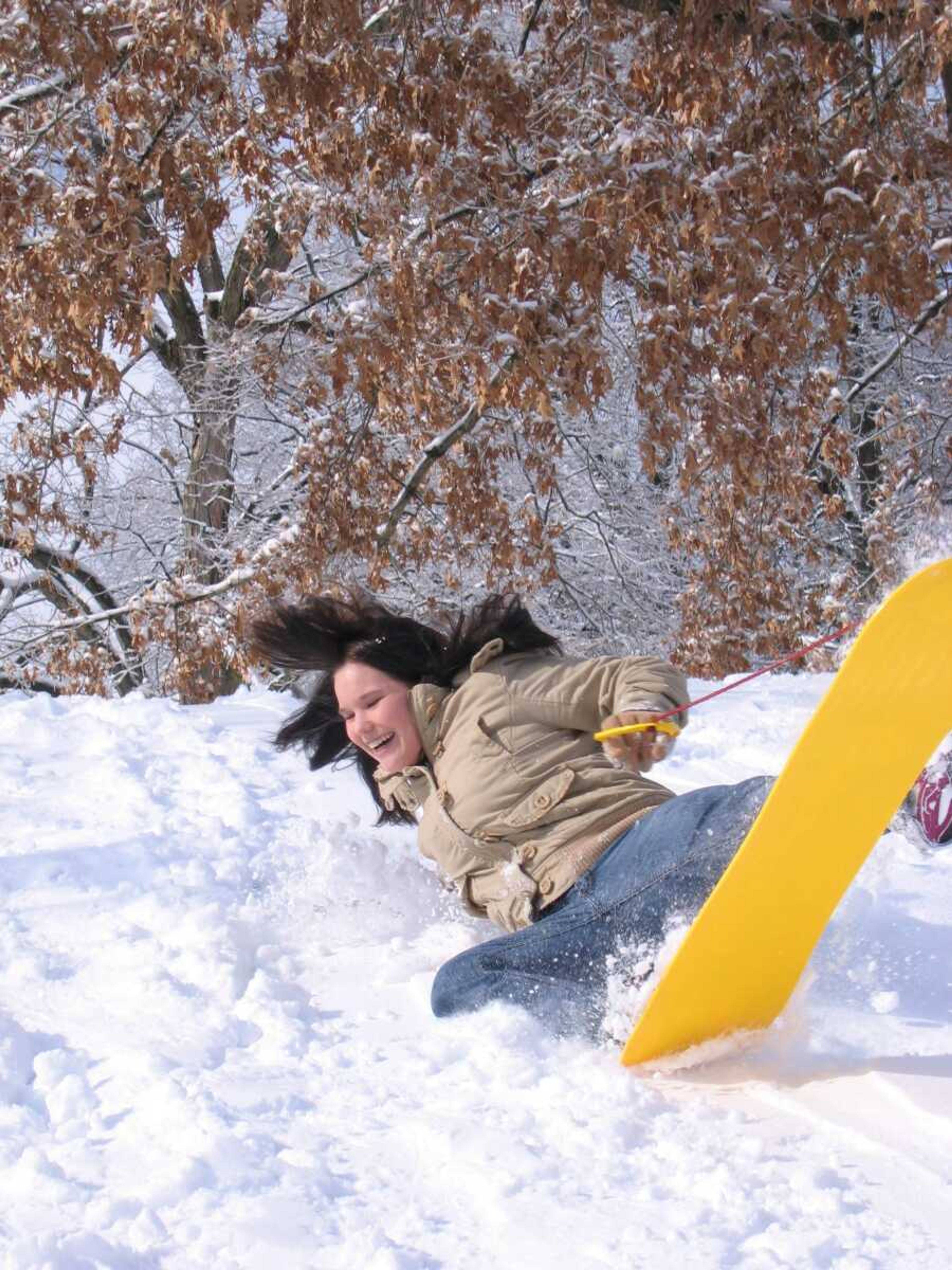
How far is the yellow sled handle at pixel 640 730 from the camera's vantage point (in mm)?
2455

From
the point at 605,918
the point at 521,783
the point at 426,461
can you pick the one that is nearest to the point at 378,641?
the point at 521,783

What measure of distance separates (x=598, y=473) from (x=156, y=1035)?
925 centimetres

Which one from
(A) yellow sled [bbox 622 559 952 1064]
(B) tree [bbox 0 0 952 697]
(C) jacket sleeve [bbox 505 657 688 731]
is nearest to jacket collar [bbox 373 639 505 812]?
(C) jacket sleeve [bbox 505 657 688 731]

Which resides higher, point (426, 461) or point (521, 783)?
point (426, 461)

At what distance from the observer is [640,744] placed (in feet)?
8.27

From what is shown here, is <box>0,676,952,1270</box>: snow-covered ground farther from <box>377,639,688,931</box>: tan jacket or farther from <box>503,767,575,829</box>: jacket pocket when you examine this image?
<box>503,767,575,829</box>: jacket pocket

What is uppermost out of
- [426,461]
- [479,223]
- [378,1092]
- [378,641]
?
[479,223]

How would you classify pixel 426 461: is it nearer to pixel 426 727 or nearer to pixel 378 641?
pixel 378 641

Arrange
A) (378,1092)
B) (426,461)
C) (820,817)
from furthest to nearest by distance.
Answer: (426,461)
(820,817)
(378,1092)

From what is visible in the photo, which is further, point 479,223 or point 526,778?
point 479,223

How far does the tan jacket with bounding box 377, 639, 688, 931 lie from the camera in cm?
258

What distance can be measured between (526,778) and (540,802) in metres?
0.08

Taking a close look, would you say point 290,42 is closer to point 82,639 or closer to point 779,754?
point 779,754

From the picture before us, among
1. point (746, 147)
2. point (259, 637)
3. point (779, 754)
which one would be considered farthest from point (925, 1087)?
point (746, 147)
